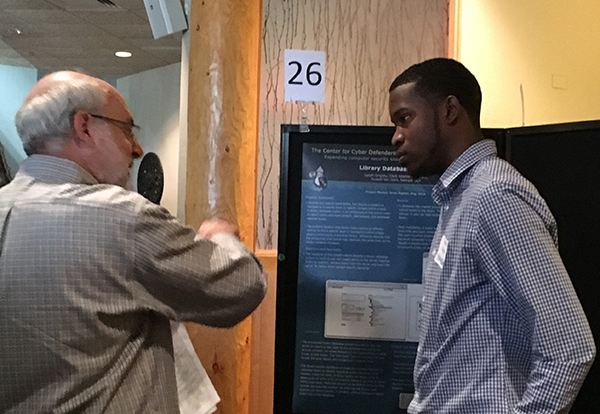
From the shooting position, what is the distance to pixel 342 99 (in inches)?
92.3

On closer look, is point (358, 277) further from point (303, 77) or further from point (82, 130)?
point (82, 130)

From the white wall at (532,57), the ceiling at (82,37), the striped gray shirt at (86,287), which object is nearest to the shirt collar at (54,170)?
the striped gray shirt at (86,287)

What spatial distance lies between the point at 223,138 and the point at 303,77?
38cm

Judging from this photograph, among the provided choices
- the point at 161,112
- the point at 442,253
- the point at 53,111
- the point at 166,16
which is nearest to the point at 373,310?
the point at 442,253

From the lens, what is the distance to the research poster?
6.39 feet

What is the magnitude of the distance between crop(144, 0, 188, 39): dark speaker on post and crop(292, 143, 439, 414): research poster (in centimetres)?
92

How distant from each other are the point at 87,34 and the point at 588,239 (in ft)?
15.5

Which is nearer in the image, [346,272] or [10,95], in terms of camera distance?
[346,272]

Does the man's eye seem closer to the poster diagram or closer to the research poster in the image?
the research poster

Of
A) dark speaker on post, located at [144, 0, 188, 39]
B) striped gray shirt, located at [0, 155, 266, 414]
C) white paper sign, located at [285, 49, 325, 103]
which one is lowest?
striped gray shirt, located at [0, 155, 266, 414]

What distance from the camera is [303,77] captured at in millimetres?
2074

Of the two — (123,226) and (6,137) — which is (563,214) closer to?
(123,226)

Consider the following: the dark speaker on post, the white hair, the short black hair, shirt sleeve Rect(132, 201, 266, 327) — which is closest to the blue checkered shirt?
the short black hair

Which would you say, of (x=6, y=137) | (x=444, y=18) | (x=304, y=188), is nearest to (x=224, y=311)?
(x=304, y=188)
